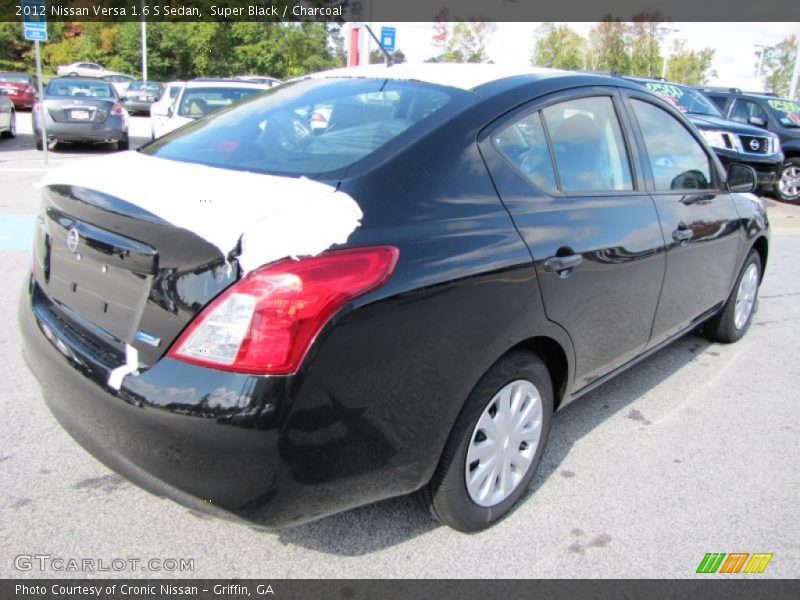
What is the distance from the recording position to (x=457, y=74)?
2861mm

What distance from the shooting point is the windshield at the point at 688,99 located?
12961 millimetres

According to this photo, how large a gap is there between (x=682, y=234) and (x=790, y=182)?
11864mm

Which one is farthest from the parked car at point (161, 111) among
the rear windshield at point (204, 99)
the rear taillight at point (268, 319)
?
the rear taillight at point (268, 319)

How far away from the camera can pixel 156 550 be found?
2396 millimetres

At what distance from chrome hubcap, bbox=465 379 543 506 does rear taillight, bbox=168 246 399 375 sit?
0.84 m

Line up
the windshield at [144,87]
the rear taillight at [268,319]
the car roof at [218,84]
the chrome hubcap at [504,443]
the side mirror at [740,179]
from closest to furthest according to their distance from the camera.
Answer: the rear taillight at [268,319] < the chrome hubcap at [504,443] < the side mirror at [740,179] < the car roof at [218,84] < the windshield at [144,87]

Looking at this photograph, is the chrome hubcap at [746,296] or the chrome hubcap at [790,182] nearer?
the chrome hubcap at [746,296]

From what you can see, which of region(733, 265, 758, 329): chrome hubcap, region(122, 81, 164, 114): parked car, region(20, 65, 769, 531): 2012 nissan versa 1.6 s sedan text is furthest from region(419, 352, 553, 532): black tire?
region(122, 81, 164, 114): parked car

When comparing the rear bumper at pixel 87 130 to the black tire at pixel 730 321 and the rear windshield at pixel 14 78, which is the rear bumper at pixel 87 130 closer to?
the black tire at pixel 730 321

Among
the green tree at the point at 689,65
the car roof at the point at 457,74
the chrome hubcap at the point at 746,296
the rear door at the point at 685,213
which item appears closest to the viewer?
the car roof at the point at 457,74

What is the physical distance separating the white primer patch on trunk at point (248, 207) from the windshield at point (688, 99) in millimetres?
12329

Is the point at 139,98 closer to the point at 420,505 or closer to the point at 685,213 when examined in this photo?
the point at 685,213

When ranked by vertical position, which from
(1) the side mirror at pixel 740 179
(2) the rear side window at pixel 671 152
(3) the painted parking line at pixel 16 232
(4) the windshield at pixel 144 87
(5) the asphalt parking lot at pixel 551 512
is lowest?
(5) the asphalt parking lot at pixel 551 512

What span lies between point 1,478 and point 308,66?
1708 inches
